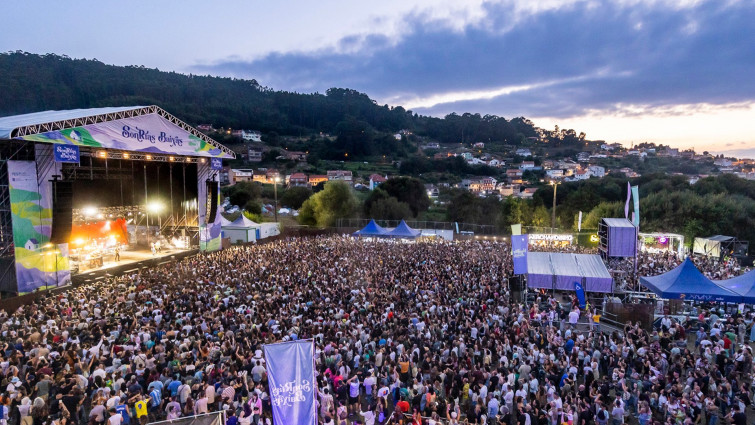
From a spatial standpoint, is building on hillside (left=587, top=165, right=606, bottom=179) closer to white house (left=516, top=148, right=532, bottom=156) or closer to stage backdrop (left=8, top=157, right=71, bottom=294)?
white house (left=516, top=148, right=532, bottom=156)

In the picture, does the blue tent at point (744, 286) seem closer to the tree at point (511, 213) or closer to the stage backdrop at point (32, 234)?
the tree at point (511, 213)

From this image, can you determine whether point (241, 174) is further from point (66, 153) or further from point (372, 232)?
point (66, 153)

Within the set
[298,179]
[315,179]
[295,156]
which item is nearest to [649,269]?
[315,179]

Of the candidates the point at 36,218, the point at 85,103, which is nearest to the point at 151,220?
the point at 36,218

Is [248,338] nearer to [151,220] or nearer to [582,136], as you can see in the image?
[151,220]

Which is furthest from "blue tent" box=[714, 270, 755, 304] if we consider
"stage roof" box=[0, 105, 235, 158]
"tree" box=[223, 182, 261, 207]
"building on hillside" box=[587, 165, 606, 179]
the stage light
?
"building on hillside" box=[587, 165, 606, 179]

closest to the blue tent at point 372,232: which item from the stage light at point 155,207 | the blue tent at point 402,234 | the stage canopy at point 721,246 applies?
the blue tent at point 402,234
